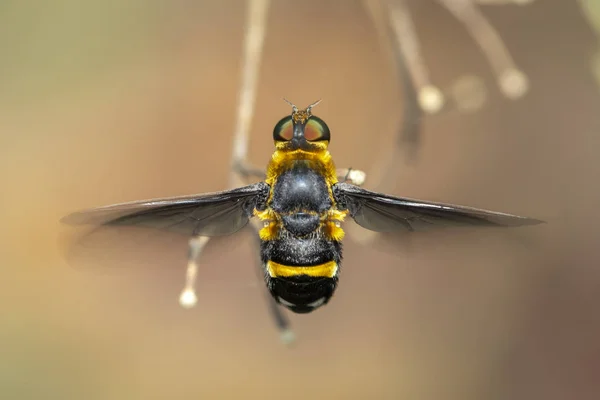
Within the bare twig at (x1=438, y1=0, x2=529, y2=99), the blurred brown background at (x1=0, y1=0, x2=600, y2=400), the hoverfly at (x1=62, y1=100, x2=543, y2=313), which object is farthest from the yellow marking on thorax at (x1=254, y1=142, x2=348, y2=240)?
the blurred brown background at (x1=0, y1=0, x2=600, y2=400)

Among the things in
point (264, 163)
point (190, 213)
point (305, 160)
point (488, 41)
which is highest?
point (488, 41)

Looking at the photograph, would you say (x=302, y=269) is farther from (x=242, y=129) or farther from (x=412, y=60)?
(x=412, y=60)

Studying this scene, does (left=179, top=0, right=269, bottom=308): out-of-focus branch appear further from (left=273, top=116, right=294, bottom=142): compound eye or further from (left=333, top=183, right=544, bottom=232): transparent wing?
(left=333, top=183, right=544, bottom=232): transparent wing

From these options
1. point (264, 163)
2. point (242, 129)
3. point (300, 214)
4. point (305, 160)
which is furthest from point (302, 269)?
point (264, 163)

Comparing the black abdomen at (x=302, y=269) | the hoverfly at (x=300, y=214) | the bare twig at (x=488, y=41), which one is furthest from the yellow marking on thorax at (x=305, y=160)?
the bare twig at (x=488, y=41)

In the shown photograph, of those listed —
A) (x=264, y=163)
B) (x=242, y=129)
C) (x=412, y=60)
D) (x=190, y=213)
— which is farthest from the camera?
(x=264, y=163)

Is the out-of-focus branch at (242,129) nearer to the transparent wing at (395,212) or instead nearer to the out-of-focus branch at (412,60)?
the transparent wing at (395,212)
